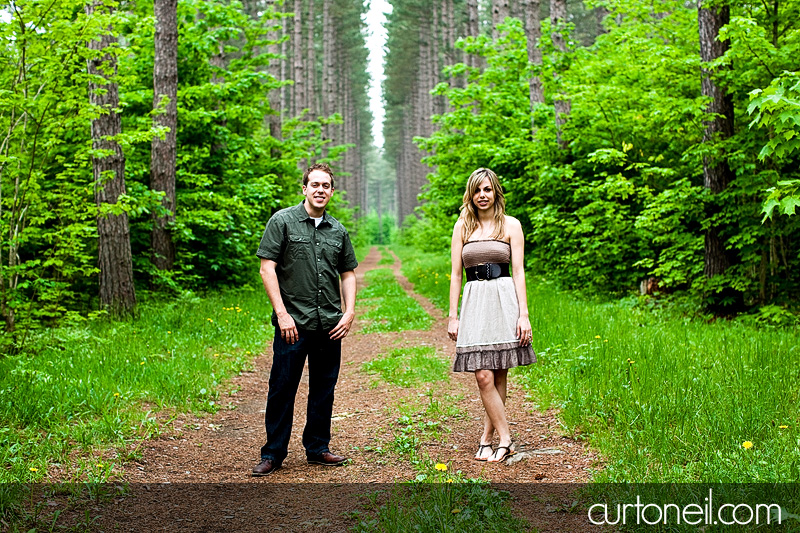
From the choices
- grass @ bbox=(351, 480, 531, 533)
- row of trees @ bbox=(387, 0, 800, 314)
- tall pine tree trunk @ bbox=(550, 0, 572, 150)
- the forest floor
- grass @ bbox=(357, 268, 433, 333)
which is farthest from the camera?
tall pine tree trunk @ bbox=(550, 0, 572, 150)

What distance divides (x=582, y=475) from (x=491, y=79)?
12.8 meters

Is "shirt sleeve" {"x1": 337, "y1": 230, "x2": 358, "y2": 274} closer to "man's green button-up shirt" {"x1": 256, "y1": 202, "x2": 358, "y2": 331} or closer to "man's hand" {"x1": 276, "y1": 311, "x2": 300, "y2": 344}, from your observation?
"man's green button-up shirt" {"x1": 256, "y1": 202, "x2": 358, "y2": 331}

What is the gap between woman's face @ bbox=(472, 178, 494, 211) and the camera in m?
4.69

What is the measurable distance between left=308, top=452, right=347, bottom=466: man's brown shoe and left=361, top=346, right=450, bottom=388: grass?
227 centimetres

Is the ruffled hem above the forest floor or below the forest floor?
above

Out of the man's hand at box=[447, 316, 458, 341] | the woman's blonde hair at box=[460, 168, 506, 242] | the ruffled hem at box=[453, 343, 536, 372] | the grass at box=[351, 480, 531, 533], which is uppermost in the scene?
the woman's blonde hair at box=[460, 168, 506, 242]

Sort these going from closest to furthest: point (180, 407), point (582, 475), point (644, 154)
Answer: point (582, 475) < point (180, 407) < point (644, 154)

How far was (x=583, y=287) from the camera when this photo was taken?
41.3 feet

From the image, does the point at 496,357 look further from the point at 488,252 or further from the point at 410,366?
the point at 410,366

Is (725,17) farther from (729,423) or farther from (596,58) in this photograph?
(729,423)

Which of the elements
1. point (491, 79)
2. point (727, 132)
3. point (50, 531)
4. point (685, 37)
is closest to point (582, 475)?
point (50, 531)

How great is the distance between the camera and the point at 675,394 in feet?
16.4

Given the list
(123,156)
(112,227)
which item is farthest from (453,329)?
(123,156)

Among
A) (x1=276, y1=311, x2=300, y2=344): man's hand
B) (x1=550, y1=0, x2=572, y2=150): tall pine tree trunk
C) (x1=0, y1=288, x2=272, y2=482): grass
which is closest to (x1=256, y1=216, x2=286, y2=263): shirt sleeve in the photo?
(x1=276, y1=311, x2=300, y2=344): man's hand
